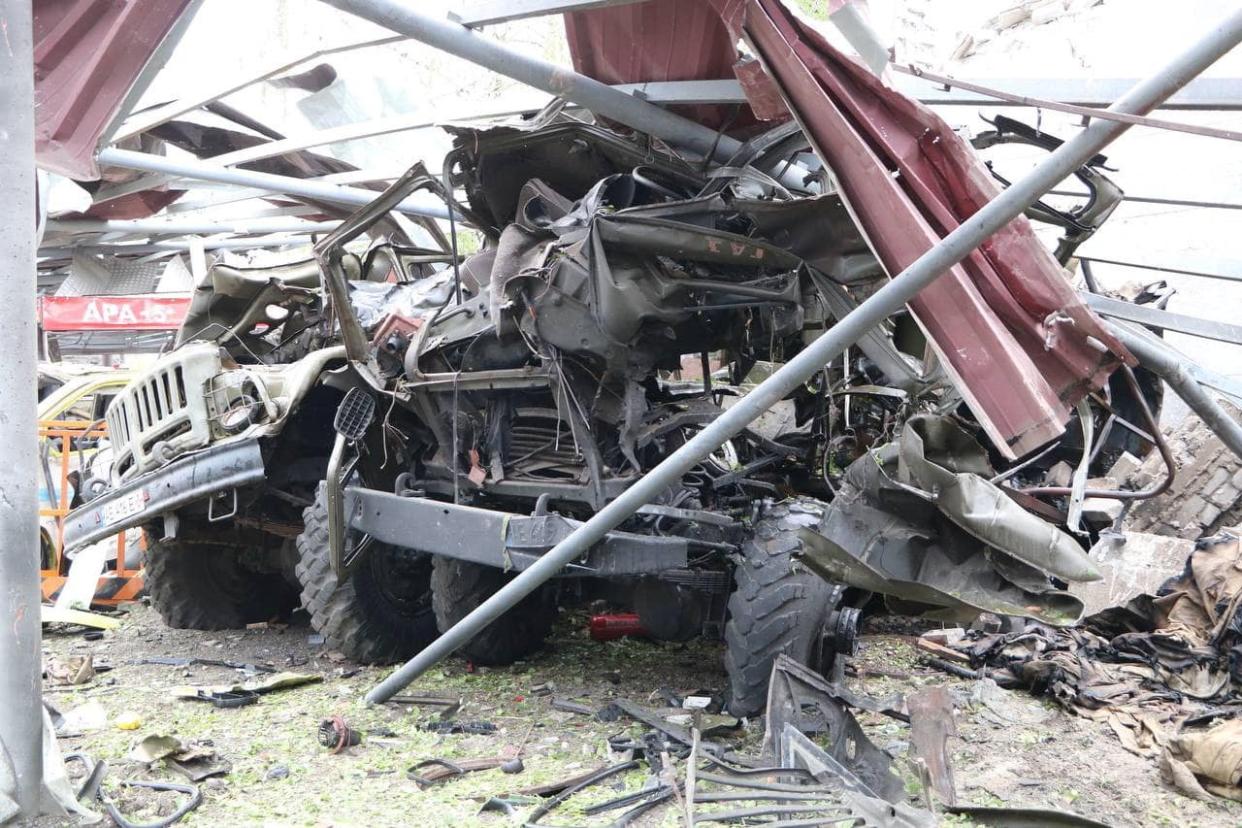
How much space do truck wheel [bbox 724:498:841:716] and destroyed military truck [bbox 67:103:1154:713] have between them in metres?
0.01

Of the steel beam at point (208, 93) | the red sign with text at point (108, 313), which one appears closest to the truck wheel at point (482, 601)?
the steel beam at point (208, 93)

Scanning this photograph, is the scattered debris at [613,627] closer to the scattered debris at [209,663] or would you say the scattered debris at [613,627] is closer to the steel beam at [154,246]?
the scattered debris at [209,663]

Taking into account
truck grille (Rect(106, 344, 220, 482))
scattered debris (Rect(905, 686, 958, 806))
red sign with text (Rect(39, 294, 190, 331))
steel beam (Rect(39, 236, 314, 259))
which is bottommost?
scattered debris (Rect(905, 686, 958, 806))

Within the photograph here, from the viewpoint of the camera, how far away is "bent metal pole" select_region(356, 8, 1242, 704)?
2887 mm

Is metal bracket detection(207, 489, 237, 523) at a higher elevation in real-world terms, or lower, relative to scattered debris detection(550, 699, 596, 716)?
higher

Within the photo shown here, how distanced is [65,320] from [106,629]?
736 centimetres

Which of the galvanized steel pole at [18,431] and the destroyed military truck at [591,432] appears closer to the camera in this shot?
the galvanized steel pole at [18,431]

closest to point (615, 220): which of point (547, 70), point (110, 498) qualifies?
point (547, 70)

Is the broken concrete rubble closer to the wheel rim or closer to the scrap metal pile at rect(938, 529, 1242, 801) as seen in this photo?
the scrap metal pile at rect(938, 529, 1242, 801)

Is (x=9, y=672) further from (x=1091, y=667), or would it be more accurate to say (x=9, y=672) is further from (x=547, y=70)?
(x=1091, y=667)

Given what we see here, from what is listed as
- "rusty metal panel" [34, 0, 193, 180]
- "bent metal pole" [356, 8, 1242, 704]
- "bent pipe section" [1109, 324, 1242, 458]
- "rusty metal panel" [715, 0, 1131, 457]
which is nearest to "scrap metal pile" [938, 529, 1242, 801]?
"bent pipe section" [1109, 324, 1242, 458]

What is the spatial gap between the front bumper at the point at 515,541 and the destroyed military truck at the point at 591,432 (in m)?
0.01

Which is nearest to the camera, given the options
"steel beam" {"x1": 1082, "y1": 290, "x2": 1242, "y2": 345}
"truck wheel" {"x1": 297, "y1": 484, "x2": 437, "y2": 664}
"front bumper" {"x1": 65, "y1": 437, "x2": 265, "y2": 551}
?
"steel beam" {"x1": 1082, "y1": 290, "x2": 1242, "y2": 345}

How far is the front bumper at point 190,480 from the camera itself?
5727 millimetres
